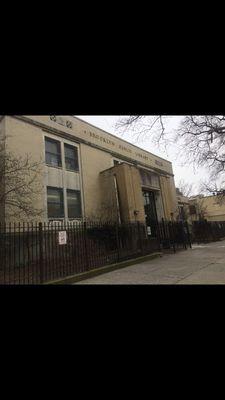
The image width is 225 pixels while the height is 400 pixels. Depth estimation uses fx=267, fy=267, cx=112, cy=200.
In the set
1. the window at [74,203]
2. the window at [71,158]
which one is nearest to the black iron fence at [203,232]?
the window at [74,203]

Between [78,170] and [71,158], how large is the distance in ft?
3.03

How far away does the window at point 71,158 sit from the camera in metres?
17.5

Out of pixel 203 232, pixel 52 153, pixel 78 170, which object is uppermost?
pixel 52 153

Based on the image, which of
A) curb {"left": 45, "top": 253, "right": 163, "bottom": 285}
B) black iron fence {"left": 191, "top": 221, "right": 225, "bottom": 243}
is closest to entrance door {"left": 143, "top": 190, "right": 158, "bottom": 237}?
black iron fence {"left": 191, "top": 221, "right": 225, "bottom": 243}

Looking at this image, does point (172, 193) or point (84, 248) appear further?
point (172, 193)

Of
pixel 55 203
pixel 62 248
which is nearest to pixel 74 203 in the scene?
pixel 55 203

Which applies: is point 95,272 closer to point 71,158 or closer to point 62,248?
point 62,248

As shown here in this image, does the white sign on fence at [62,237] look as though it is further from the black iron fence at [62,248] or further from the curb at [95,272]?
the curb at [95,272]

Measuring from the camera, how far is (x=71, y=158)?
17.9 metres
